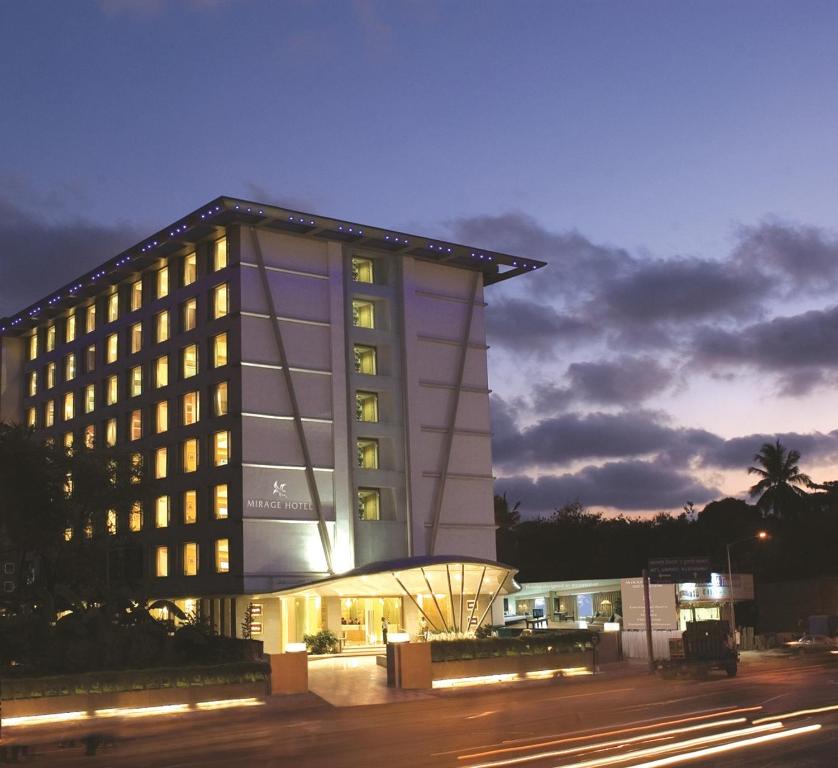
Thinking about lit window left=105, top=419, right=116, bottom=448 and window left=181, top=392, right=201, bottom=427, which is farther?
lit window left=105, top=419, right=116, bottom=448

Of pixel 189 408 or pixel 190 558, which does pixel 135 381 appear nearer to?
pixel 189 408

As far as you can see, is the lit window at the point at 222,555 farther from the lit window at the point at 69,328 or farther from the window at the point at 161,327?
the lit window at the point at 69,328

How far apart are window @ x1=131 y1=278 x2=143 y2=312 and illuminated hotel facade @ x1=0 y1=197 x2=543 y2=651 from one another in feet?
0.57

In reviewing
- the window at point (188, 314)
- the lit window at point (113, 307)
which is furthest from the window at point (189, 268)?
the lit window at point (113, 307)

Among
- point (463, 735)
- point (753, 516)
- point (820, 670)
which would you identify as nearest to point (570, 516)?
point (753, 516)

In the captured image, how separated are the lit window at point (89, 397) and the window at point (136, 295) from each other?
6636mm

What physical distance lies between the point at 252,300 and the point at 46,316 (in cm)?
2444

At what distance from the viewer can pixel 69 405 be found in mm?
75688

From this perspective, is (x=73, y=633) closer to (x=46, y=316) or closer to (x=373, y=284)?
(x=373, y=284)

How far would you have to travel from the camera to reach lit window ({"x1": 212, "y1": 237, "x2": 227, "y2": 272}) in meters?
62.8

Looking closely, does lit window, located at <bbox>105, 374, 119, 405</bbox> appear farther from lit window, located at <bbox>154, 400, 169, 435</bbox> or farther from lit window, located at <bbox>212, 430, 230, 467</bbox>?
lit window, located at <bbox>212, 430, 230, 467</bbox>

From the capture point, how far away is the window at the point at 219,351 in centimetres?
6244

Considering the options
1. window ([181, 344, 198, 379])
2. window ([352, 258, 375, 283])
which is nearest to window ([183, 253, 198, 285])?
window ([181, 344, 198, 379])

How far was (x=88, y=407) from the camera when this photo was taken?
73375 mm
